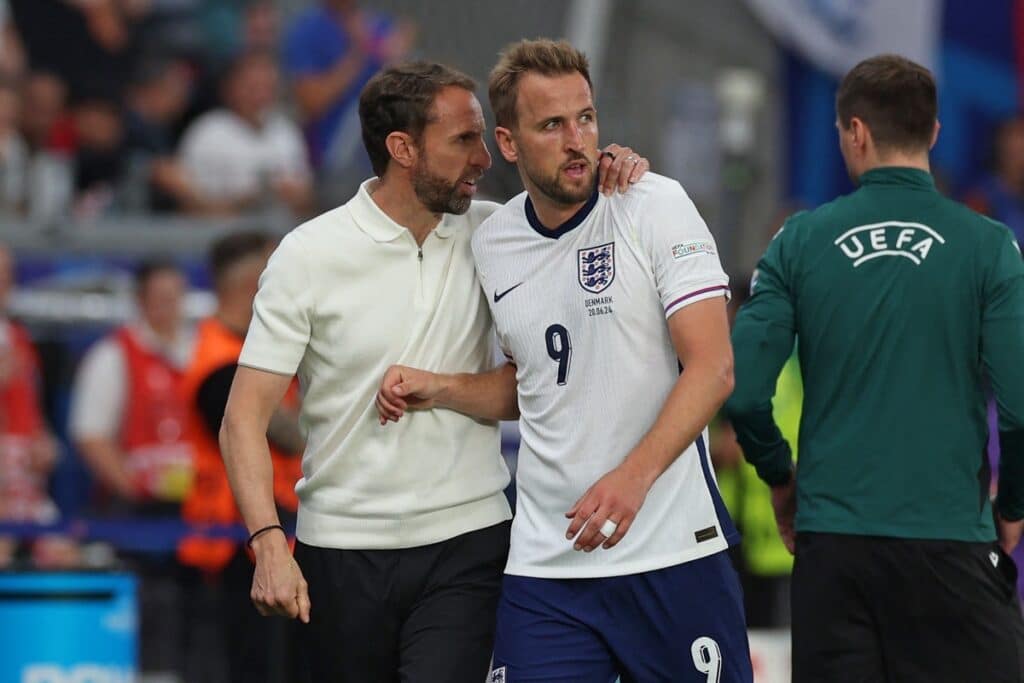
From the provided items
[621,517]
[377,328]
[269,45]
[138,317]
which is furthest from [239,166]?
[621,517]

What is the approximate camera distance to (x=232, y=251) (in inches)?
314

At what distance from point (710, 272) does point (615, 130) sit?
9468 millimetres

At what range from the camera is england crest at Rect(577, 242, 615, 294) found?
17.6 feet

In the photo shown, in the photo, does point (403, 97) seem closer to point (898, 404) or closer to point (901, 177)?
point (901, 177)

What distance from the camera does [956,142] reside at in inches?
695

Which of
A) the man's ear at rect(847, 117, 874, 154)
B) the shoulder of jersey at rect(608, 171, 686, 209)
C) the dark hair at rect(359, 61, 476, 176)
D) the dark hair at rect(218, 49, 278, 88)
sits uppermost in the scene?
the dark hair at rect(218, 49, 278, 88)

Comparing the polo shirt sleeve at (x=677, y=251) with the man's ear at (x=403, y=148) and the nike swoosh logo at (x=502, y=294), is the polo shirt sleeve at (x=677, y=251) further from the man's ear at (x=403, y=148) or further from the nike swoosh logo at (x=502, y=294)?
the man's ear at (x=403, y=148)

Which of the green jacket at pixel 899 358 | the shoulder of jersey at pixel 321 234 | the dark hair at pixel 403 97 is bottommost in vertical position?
the green jacket at pixel 899 358

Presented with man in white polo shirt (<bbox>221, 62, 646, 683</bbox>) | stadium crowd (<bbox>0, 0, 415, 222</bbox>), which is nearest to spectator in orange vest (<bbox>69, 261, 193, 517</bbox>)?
stadium crowd (<bbox>0, 0, 415, 222</bbox>)

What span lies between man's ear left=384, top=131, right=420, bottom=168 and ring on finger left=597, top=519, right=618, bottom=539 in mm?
1443

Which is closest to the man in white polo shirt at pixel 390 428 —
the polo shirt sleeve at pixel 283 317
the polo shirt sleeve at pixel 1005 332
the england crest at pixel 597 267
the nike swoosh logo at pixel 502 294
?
the polo shirt sleeve at pixel 283 317

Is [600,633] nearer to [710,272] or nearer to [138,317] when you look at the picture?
[710,272]

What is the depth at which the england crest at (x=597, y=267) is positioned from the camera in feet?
17.6

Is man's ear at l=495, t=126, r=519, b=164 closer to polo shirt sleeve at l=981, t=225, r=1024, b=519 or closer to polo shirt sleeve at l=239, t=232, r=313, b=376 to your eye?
polo shirt sleeve at l=239, t=232, r=313, b=376
